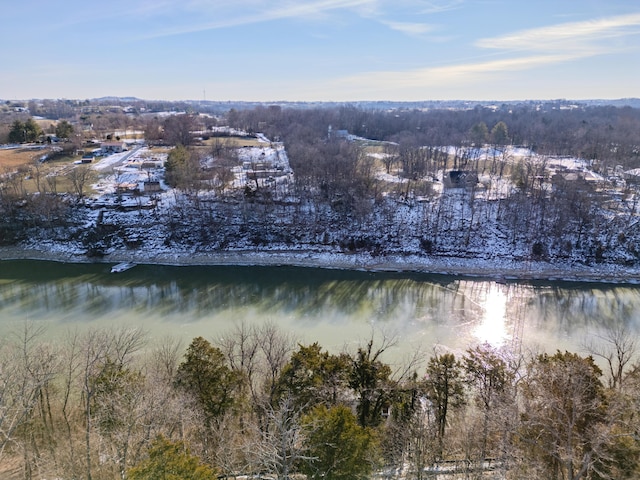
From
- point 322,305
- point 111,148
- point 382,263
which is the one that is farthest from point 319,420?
point 111,148

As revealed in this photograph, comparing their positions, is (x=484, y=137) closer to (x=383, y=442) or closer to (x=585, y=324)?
(x=585, y=324)

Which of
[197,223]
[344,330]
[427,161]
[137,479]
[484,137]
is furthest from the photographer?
[484,137]

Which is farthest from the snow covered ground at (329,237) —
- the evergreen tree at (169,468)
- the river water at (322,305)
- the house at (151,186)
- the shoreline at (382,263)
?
the evergreen tree at (169,468)

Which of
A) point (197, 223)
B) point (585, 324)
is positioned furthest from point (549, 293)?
point (197, 223)

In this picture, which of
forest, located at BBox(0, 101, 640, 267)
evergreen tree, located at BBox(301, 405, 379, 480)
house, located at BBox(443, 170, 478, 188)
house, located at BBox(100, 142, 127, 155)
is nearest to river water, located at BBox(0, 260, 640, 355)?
forest, located at BBox(0, 101, 640, 267)

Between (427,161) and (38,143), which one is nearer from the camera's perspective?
(427,161)

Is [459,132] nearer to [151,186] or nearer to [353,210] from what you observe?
[353,210]

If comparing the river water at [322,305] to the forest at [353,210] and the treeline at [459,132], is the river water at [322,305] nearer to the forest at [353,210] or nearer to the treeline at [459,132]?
the forest at [353,210]

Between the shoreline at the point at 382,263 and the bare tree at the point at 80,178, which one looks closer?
the shoreline at the point at 382,263
